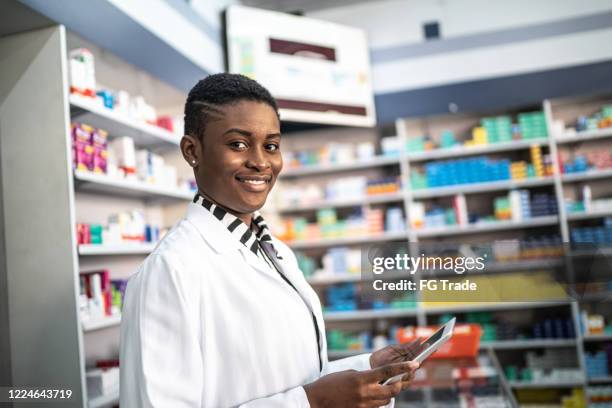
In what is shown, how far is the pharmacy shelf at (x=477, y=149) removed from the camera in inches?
211

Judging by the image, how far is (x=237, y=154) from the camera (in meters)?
1.11

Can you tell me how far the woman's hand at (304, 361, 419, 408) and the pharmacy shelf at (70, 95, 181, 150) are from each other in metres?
2.22

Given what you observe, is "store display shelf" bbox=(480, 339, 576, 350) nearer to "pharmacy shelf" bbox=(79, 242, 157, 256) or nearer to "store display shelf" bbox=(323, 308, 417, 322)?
"store display shelf" bbox=(323, 308, 417, 322)

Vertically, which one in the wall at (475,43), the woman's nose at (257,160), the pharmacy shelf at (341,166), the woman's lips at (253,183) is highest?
the wall at (475,43)

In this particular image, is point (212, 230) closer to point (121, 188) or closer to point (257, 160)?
point (257, 160)

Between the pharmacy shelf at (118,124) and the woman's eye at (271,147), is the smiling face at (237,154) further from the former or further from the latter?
the pharmacy shelf at (118,124)

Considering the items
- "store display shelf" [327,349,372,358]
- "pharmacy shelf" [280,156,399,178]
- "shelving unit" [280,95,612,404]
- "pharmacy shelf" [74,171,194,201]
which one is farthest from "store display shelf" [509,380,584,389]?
"pharmacy shelf" [74,171,194,201]

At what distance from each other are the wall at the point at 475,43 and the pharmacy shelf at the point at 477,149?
43cm

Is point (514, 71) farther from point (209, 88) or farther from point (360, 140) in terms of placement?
point (209, 88)

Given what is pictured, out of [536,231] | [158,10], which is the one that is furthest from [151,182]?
[536,231]

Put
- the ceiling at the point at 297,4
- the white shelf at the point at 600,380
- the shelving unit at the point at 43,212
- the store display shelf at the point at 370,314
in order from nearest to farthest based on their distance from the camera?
the shelving unit at the point at 43,212
the white shelf at the point at 600,380
the store display shelf at the point at 370,314
the ceiling at the point at 297,4

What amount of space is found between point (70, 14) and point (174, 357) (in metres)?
2.32

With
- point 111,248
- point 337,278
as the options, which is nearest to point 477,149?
point 337,278

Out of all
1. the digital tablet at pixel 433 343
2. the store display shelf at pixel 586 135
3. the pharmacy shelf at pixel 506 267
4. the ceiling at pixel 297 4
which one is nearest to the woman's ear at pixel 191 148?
the pharmacy shelf at pixel 506 267
